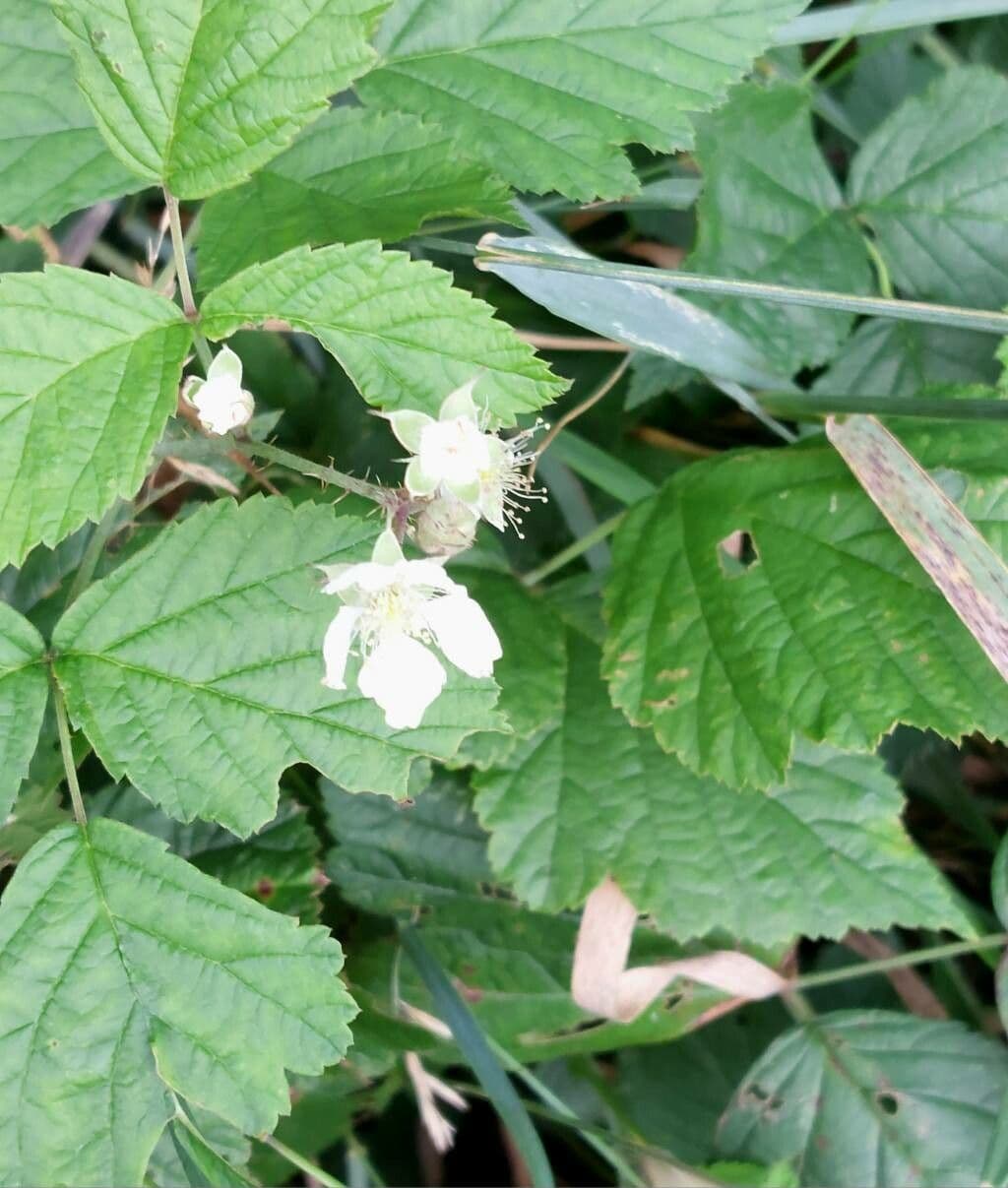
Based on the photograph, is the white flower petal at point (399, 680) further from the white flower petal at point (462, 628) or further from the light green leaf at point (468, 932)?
the light green leaf at point (468, 932)

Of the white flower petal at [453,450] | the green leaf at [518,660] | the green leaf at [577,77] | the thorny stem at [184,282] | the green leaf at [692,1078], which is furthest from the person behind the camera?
the green leaf at [692,1078]

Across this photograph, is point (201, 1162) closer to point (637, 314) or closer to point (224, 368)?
point (224, 368)

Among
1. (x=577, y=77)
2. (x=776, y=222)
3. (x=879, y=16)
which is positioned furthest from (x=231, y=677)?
(x=879, y=16)

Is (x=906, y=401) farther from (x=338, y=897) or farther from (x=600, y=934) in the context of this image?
(x=338, y=897)

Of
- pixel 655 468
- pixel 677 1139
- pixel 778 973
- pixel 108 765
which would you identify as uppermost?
pixel 655 468

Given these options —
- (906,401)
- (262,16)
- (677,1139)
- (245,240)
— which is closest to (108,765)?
(245,240)

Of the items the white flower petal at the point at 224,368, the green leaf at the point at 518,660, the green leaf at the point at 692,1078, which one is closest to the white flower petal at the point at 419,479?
the white flower petal at the point at 224,368

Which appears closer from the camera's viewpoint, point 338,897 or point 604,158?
point 604,158
